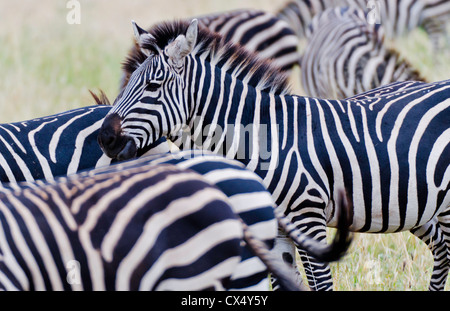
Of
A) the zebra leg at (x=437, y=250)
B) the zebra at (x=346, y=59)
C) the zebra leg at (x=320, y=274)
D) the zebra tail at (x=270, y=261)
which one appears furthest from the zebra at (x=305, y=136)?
the zebra at (x=346, y=59)

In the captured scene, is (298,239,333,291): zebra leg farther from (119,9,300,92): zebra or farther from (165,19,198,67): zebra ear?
(119,9,300,92): zebra

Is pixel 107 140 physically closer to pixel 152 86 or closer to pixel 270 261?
pixel 152 86

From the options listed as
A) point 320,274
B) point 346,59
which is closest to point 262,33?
point 346,59

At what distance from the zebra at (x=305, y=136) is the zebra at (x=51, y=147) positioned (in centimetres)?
31

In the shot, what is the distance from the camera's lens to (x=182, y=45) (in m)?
5.38

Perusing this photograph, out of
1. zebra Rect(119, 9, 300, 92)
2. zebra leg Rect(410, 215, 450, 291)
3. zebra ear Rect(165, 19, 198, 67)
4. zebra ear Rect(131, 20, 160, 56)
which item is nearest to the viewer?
zebra ear Rect(165, 19, 198, 67)

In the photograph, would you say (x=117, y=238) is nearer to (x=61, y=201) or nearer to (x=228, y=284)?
(x=61, y=201)

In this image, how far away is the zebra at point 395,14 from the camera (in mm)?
13000

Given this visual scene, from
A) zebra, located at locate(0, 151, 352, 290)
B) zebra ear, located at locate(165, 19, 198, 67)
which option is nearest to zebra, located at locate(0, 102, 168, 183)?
zebra ear, located at locate(165, 19, 198, 67)

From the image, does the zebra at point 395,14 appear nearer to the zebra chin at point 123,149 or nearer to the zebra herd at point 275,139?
the zebra herd at point 275,139

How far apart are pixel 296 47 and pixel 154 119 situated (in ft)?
20.8

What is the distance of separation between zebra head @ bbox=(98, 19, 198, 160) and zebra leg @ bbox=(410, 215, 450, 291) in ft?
7.25

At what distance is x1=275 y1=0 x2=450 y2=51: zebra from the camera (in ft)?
42.7
